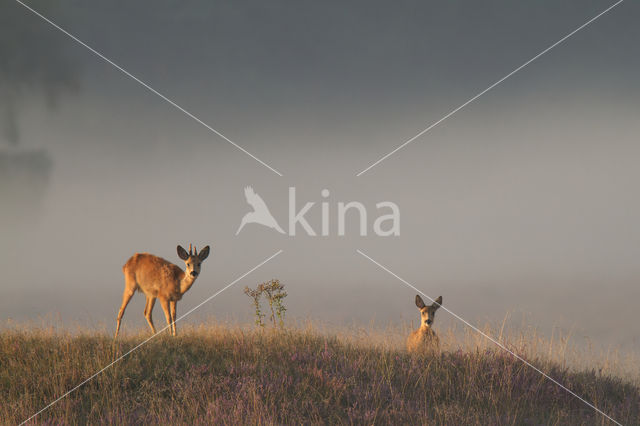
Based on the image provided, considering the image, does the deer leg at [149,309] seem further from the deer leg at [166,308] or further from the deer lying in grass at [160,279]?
the deer leg at [166,308]

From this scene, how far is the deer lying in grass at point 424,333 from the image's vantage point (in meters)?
12.9

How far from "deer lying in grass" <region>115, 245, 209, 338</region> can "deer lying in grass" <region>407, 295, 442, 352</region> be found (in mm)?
5895

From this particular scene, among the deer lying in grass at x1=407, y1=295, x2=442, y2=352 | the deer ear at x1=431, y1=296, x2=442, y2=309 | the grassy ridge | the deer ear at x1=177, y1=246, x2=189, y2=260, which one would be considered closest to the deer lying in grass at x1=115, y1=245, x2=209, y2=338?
the deer ear at x1=177, y1=246, x2=189, y2=260

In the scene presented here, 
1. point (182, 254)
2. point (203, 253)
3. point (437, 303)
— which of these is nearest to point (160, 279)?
point (182, 254)

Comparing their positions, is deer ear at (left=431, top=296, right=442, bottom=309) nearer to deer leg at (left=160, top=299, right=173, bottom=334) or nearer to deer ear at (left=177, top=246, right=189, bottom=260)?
deer ear at (left=177, top=246, right=189, bottom=260)

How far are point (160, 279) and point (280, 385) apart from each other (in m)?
7.20

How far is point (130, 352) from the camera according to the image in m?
11.2

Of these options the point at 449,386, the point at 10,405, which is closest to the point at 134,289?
the point at 10,405

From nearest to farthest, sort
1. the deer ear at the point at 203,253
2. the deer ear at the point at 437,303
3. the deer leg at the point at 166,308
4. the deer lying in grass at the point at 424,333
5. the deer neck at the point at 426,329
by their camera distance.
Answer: the deer lying in grass at the point at 424,333 < the deer neck at the point at 426,329 < the deer ear at the point at 437,303 < the deer ear at the point at 203,253 < the deer leg at the point at 166,308

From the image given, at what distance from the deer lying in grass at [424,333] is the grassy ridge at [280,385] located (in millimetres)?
658

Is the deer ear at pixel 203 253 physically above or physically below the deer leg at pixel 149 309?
above

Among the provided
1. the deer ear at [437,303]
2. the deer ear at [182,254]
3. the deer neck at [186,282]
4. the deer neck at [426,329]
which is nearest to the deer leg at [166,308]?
the deer neck at [186,282]

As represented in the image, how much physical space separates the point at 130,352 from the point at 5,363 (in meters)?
2.52

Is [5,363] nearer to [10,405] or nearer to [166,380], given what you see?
[10,405]
